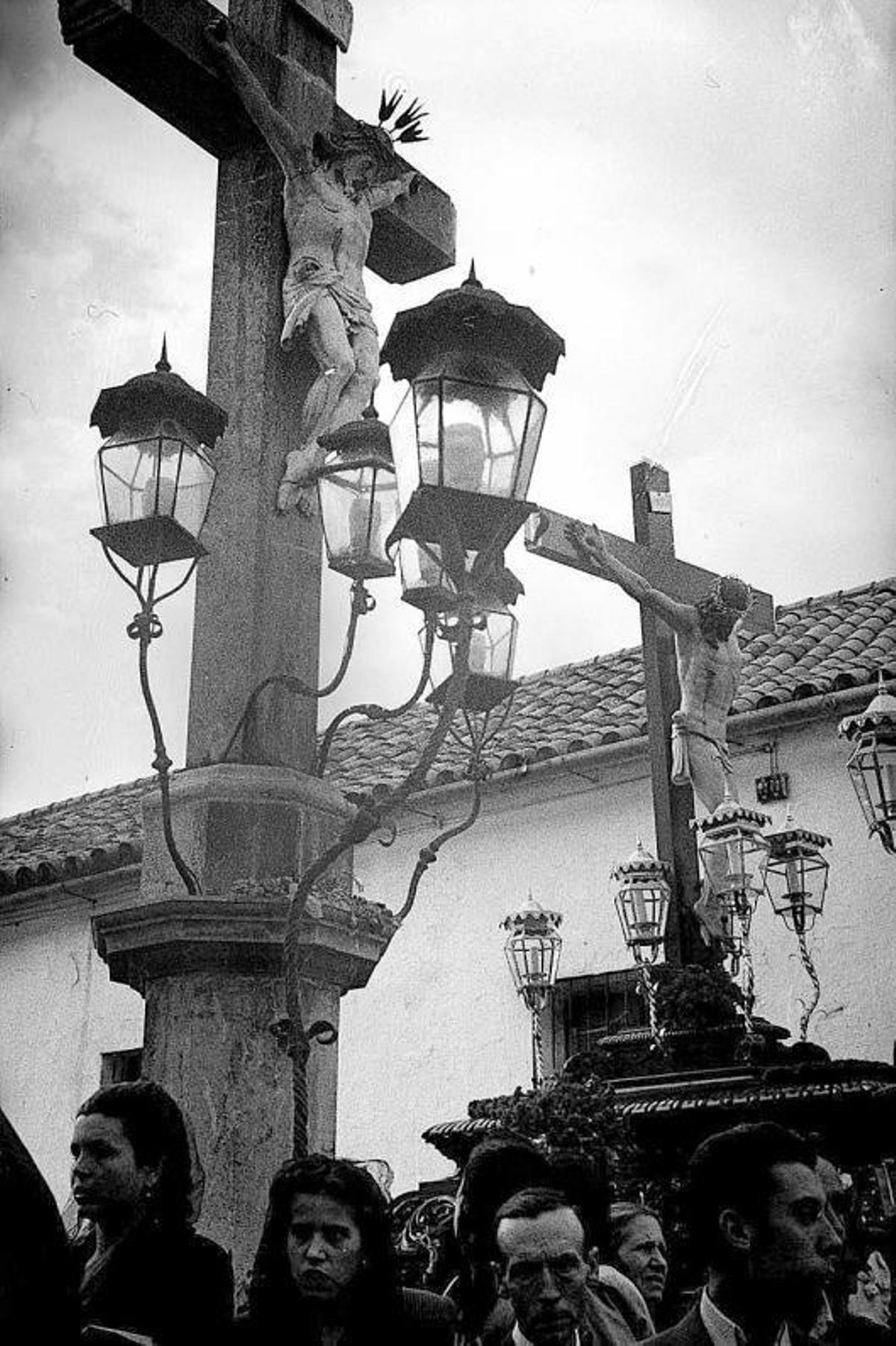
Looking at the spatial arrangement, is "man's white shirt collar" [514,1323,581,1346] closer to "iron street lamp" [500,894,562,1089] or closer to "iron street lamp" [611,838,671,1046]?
"iron street lamp" [611,838,671,1046]

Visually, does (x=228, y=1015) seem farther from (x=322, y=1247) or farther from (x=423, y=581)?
(x=423, y=581)

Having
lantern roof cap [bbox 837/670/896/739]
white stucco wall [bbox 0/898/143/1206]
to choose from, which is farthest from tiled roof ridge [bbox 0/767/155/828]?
lantern roof cap [bbox 837/670/896/739]

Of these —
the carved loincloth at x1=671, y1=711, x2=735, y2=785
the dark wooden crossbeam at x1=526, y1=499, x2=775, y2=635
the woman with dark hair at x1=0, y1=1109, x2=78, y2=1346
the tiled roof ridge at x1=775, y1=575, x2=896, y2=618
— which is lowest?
the woman with dark hair at x1=0, y1=1109, x2=78, y2=1346

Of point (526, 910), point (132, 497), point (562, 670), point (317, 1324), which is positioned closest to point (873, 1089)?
point (317, 1324)

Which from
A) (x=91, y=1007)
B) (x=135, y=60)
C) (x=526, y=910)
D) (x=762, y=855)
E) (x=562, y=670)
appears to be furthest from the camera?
(x=562, y=670)

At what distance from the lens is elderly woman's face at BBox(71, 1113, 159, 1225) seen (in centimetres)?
293

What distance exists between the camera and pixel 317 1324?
2879 millimetres

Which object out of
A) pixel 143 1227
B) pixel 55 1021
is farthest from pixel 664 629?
pixel 55 1021

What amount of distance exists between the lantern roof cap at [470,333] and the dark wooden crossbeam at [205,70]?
1253mm

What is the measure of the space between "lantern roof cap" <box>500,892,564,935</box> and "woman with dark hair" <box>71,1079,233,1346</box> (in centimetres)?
570

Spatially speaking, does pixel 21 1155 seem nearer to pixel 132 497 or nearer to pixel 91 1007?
pixel 132 497

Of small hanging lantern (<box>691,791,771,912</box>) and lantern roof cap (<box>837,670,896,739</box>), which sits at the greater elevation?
lantern roof cap (<box>837,670,896,739</box>)

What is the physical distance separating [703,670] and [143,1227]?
4844mm

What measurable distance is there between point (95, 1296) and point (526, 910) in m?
6.08
